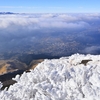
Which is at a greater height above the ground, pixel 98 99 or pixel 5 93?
pixel 98 99

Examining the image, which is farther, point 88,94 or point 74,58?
point 74,58

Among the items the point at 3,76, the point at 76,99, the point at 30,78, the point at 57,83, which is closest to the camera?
the point at 76,99

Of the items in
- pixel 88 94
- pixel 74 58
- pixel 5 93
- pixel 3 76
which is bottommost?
pixel 3 76

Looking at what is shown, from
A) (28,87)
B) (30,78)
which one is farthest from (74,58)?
(28,87)

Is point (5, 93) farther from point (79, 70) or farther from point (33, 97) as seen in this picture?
point (79, 70)

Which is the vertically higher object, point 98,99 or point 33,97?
point 98,99

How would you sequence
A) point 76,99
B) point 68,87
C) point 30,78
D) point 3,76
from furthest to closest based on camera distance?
point 3,76
point 30,78
point 68,87
point 76,99

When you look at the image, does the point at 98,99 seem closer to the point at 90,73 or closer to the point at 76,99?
the point at 76,99

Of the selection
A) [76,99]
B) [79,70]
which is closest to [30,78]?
[79,70]

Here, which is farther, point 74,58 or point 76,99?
point 74,58
